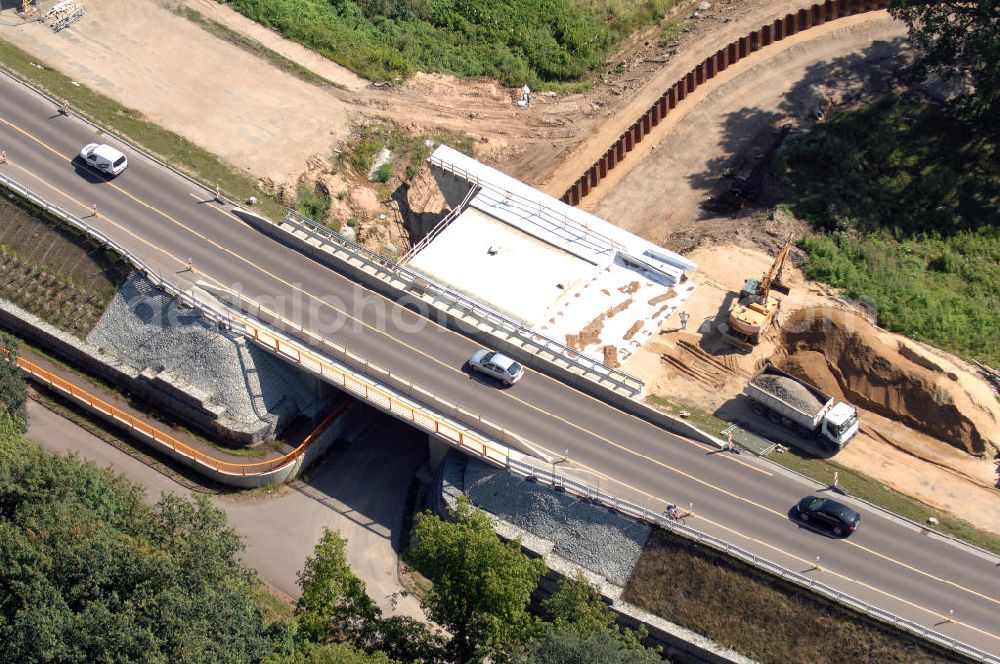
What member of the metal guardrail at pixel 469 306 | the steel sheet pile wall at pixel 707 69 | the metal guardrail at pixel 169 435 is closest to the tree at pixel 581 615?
the metal guardrail at pixel 469 306

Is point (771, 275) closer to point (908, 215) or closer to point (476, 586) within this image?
point (908, 215)

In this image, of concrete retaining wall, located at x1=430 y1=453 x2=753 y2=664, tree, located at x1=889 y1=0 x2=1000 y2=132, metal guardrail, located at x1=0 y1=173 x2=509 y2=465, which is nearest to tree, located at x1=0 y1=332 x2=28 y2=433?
metal guardrail, located at x1=0 y1=173 x2=509 y2=465

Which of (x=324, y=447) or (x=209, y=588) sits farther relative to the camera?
(x=324, y=447)

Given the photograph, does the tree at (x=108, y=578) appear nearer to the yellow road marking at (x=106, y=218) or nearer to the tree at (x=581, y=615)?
the tree at (x=581, y=615)

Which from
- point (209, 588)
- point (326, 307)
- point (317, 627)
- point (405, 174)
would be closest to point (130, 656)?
point (209, 588)

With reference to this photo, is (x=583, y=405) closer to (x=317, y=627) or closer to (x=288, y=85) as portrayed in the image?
(x=317, y=627)

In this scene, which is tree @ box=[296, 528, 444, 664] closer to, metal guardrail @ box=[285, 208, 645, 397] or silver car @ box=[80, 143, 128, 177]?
metal guardrail @ box=[285, 208, 645, 397]
